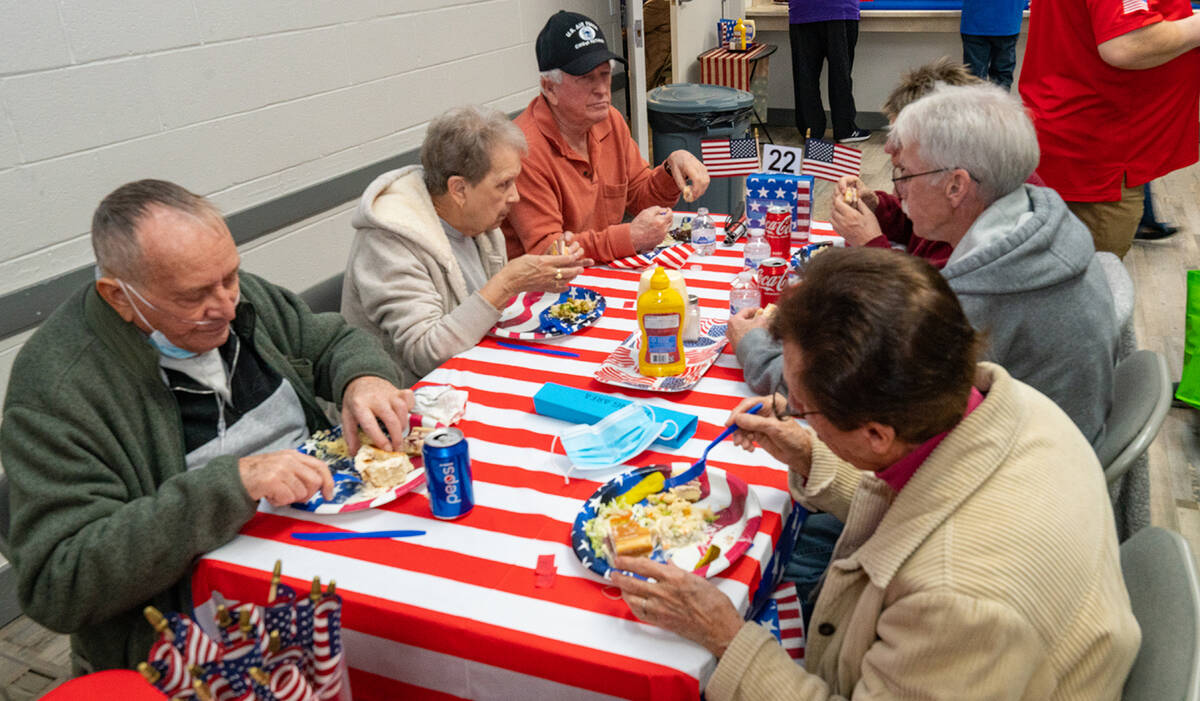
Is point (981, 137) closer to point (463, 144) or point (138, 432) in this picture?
point (463, 144)

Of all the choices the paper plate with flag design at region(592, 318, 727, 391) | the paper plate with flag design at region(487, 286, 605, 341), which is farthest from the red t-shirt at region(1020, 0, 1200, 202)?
the paper plate with flag design at region(487, 286, 605, 341)

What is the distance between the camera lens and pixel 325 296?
2490 mm

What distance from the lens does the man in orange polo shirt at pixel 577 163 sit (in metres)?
2.78

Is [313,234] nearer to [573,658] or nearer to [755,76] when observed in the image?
[573,658]

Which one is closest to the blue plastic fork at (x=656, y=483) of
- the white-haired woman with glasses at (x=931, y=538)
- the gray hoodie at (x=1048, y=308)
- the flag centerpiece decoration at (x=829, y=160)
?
the white-haired woman with glasses at (x=931, y=538)

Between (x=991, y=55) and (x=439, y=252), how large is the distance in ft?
19.0

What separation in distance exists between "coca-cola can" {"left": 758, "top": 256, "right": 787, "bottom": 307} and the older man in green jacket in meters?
1.04

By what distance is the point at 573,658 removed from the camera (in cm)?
120

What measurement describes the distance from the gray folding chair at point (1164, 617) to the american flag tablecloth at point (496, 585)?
542mm

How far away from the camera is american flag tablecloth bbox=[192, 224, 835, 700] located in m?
1.22

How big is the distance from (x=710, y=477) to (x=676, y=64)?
5650 mm

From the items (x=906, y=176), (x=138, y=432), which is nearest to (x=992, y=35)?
(x=906, y=176)

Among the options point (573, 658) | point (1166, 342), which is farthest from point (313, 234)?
point (1166, 342)

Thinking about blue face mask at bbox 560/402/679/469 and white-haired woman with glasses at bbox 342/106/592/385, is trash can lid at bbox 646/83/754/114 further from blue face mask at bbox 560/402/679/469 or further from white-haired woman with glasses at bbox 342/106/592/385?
blue face mask at bbox 560/402/679/469
